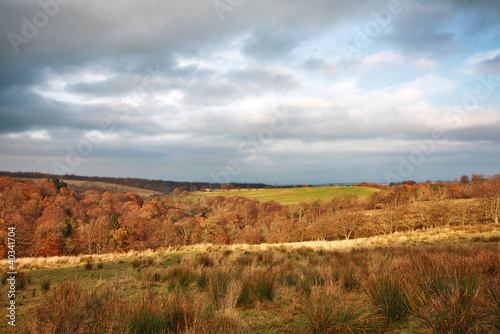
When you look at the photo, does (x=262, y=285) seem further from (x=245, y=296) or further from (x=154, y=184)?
(x=154, y=184)

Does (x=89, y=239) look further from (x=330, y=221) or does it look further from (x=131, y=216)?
(x=330, y=221)

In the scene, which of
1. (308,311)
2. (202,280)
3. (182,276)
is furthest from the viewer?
(182,276)

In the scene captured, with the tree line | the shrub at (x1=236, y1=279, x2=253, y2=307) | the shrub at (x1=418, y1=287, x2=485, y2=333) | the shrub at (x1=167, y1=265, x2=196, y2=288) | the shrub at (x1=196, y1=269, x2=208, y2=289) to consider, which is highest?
the shrub at (x1=418, y1=287, x2=485, y2=333)

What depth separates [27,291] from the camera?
7418 millimetres

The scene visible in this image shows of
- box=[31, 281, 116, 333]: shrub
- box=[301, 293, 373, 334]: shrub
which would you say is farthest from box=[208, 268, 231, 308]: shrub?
box=[31, 281, 116, 333]: shrub

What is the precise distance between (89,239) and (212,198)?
46.6m

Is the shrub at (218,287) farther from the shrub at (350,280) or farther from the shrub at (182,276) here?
the shrub at (350,280)

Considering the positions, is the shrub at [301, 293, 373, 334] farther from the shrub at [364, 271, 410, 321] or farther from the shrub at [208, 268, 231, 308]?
the shrub at [208, 268, 231, 308]

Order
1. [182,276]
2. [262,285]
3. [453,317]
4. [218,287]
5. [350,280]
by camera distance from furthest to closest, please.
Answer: [182,276] → [350,280] → [262,285] → [218,287] → [453,317]

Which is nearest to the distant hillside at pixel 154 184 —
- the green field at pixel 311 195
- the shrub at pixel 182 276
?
the green field at pixel 311 195

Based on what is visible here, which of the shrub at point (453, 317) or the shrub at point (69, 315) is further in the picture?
the shrub at point (69, 315)

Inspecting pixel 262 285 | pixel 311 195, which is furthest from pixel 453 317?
pixel 311 195

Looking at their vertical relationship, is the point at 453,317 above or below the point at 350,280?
above

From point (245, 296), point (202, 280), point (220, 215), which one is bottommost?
point (220, 215)
